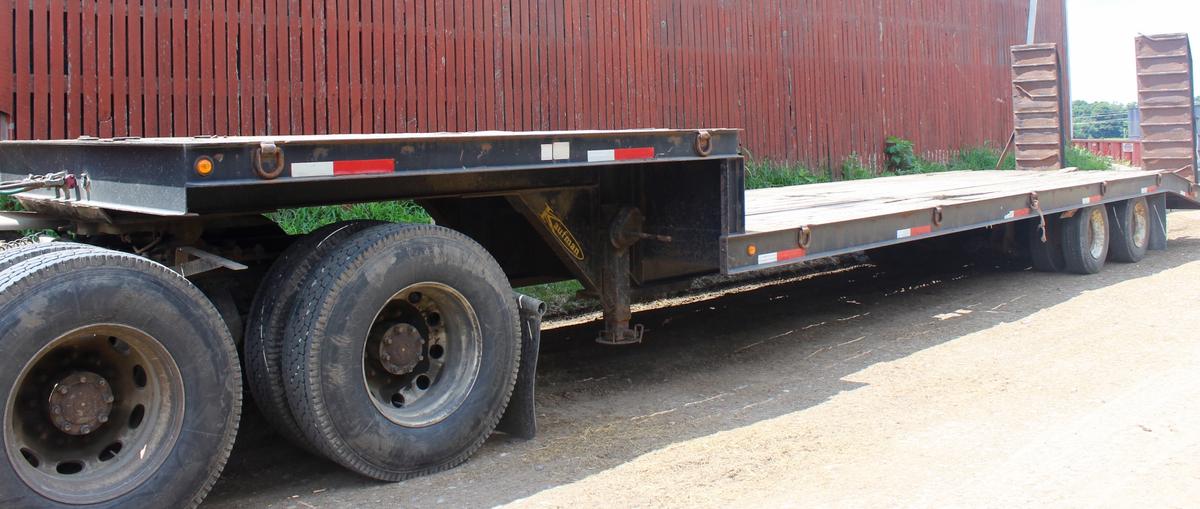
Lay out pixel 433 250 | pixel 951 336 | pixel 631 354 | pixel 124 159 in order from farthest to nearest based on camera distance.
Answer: pixel 951 336 < pixel 631 354 < pixel 433 250 < pixel 124 159

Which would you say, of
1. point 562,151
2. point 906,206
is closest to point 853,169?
point 906,206

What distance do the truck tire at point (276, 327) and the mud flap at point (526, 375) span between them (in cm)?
101

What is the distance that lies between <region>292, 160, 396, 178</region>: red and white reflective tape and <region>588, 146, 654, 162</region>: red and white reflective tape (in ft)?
3.73

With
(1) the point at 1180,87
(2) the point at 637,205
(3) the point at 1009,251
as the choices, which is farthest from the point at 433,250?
(1) the point at 1180,87

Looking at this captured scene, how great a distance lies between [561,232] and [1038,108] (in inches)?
413

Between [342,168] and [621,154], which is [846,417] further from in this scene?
[342,168]

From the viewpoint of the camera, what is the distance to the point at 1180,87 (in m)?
15.1

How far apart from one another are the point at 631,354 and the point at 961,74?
13.7m

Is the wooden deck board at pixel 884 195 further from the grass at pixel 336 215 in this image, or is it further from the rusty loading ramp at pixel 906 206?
the grass at pixel 336 215

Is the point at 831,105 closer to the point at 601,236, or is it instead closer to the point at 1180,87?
the point at 1180,87

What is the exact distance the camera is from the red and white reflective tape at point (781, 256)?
20.7ft

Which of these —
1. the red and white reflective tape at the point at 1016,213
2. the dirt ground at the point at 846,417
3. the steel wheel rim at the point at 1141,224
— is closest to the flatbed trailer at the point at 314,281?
the dirt ground at the point at 846,417

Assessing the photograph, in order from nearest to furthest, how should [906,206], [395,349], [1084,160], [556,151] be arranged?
[395,349]
[556,151]
[906,206]
[1084,160]

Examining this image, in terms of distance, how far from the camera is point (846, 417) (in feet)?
18.4
